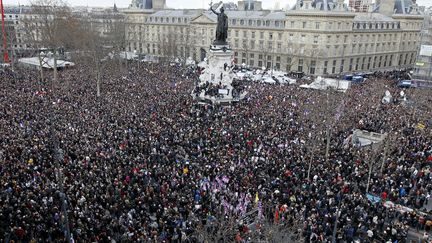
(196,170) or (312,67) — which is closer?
(196,170)

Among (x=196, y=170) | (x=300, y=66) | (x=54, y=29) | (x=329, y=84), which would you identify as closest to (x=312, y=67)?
(x=300, y=66)

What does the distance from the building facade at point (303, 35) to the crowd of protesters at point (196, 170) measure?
33.3 m

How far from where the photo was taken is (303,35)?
7181cm

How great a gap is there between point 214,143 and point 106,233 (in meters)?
12.8

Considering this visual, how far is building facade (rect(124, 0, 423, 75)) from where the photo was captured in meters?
70.4

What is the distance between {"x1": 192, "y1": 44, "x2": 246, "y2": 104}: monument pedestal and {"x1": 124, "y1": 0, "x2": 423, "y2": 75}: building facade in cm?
3095

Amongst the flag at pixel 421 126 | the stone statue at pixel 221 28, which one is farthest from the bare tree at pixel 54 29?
the flag at pixel 421 126

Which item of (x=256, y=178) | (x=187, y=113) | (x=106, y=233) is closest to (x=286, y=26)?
(x=187, y=113)

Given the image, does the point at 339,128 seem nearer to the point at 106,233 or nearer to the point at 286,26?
the point at 106,233

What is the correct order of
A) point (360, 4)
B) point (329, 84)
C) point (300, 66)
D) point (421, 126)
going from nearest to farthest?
point (421, 126), point (329, 84), point (300, 66), point (360, 4)

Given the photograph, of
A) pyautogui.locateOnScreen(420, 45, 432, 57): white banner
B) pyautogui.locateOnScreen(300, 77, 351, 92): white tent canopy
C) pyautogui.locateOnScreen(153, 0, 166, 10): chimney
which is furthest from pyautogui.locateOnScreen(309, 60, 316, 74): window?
pyautogui.locateOnScreen(153, 0, 166, 10): chimney

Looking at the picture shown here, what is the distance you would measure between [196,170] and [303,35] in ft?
179

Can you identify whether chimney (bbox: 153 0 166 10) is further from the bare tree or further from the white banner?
the white banner

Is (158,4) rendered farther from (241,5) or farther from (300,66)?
(300,66)
